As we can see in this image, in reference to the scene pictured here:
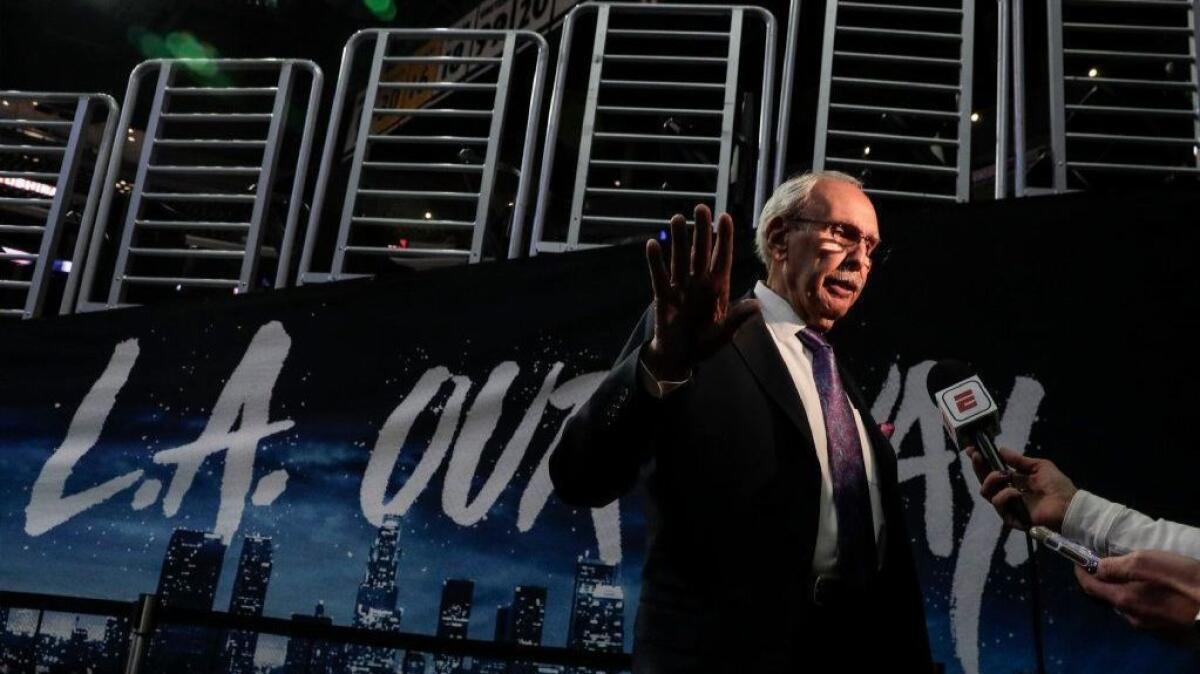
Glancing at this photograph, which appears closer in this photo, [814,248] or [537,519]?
[814,248]

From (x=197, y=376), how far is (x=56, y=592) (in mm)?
1072

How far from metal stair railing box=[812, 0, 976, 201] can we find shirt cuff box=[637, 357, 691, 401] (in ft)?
8.77

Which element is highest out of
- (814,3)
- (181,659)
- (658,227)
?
(814,3)

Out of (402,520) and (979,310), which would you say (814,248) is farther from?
(402,520)

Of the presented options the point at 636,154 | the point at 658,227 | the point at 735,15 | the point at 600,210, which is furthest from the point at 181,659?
the point at 636,154

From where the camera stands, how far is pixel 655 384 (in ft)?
5.60

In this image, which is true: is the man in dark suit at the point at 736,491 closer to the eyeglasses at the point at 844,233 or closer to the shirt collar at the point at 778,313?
the shirt collar at the point at 778,313

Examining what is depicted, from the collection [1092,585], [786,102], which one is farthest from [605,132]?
[1092,585]

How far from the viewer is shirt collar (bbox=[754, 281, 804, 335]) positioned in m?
2.26

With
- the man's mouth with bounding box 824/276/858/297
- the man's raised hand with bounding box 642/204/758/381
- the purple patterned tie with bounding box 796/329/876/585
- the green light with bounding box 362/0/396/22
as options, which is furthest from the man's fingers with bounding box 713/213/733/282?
the green light with bounding box 362/0/396/22

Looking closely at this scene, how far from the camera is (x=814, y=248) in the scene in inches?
93.7

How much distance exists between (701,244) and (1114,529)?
1.18 meters

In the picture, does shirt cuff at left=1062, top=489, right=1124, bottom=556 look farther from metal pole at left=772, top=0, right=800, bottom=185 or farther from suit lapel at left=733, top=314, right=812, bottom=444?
metal pole at left=772, top=0, right=800, bottom=185

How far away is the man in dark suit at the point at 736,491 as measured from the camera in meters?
1.68
